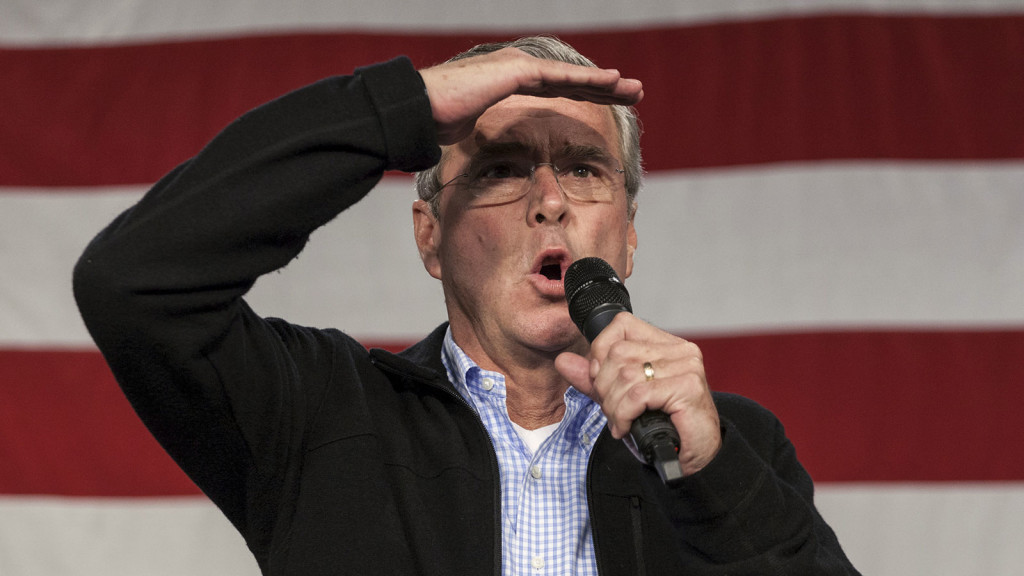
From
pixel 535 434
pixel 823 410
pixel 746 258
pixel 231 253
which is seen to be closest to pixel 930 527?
pixel 823 410

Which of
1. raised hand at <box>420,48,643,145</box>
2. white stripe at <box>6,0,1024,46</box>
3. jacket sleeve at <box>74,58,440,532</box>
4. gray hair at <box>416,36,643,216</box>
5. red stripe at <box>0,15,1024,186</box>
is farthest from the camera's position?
white stripe at <box>6,0,1024,46</box>

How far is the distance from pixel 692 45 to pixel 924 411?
1.08m

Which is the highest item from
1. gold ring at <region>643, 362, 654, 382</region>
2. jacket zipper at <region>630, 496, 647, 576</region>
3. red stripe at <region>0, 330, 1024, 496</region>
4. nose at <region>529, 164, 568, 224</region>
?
nose at <region>529, 164, 568, 224</region>

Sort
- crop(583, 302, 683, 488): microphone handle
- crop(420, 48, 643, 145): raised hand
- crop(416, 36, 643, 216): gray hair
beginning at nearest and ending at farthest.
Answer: crop(583, 302, 683, 488): microphone handle < crop(420, 48, 643, 145): raised hand < crop(416, 36, 643, 216): gray hair

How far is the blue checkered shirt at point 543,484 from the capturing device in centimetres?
121

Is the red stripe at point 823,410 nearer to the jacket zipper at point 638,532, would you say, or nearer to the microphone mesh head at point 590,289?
the jacket zipper at point 638,532

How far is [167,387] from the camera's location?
104cm

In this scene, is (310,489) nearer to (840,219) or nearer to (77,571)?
(77,571)

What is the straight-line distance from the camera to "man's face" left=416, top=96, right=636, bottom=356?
1340 mm

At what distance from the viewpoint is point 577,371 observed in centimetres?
102

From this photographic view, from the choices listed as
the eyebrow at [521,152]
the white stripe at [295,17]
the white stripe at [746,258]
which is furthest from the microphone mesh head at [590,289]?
the white stripe at [295,17]

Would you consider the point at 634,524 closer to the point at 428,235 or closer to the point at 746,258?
the point at 428,235

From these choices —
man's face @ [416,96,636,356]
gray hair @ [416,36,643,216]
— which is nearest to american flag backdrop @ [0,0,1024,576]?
gray hair @ [416,36,643,216]

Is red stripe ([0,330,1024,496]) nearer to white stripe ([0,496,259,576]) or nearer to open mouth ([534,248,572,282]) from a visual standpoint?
white stripe ([0,496,259,576])
